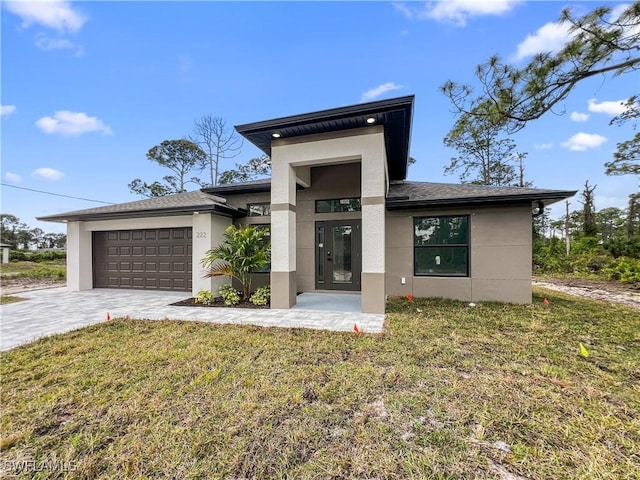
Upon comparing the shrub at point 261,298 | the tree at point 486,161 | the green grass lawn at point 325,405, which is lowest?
the green grass lawn at point 325,405

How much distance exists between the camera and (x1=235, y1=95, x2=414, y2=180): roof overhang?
199 inches

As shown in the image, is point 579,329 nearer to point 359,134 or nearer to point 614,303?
point 614,303

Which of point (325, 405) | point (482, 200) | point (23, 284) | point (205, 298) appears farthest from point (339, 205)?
point (23, 284)

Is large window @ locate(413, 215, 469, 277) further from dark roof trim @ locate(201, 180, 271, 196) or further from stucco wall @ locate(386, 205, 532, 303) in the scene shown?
dark roof trim @ locate(201, 180, 271, 196)

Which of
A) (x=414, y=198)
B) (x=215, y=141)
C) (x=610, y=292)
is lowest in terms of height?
(x=610, y=292)

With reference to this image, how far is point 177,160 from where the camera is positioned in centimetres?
2203

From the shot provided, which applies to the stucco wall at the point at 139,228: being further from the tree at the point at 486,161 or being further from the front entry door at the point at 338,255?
the tree at the point at 486,161

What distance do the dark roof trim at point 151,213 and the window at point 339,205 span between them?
250cm

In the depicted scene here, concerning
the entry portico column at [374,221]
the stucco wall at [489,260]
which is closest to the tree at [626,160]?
the stucco wall at [489,260]

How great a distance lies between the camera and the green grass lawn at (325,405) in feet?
5.94

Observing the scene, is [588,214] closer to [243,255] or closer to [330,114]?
[330,114]

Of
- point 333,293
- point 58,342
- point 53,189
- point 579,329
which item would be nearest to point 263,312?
point 333,293

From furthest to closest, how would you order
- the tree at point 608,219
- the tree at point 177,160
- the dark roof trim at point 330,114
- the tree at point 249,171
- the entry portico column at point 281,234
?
the tree at point 608,219 → the tree at point 249,171 → the tree at point 177,160 → the entry portico column at point 281,234 → the dark roof trim at point 330,114

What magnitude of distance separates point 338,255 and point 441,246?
2.92 metres
